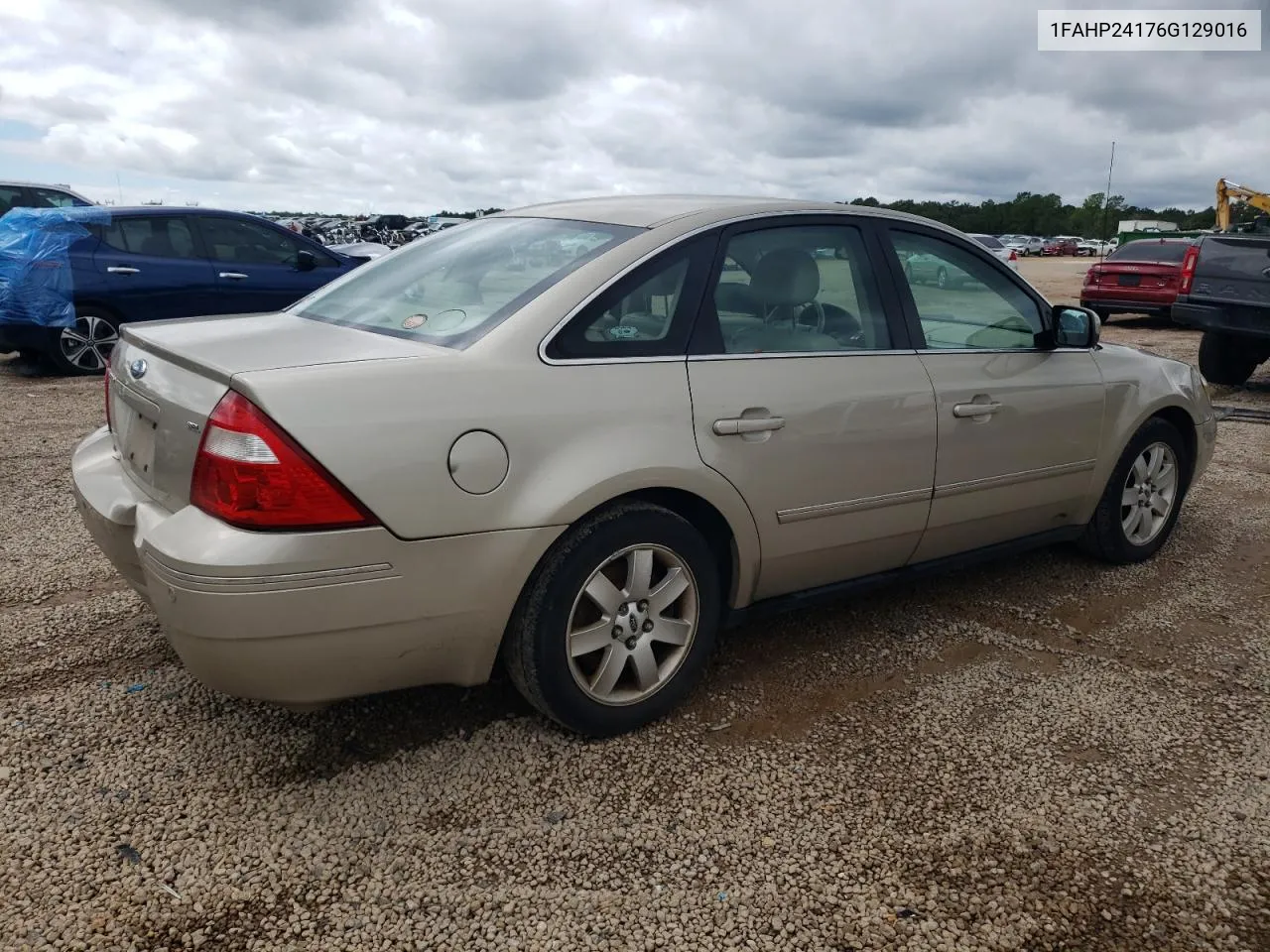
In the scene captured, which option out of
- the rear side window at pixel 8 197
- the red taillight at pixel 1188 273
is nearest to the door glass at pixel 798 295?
the red taillight at pixel 1188 273

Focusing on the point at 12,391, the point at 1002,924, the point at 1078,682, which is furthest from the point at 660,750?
the point at 12,391

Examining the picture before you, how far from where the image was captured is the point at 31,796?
98.3 inches

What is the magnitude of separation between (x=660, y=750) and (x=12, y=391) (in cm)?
772

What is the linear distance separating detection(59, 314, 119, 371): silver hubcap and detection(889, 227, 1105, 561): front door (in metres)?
7.76

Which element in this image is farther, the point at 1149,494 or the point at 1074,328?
the point at 1149,494

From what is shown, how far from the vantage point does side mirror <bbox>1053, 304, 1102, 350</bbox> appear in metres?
3.82

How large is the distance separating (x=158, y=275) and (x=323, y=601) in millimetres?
7739

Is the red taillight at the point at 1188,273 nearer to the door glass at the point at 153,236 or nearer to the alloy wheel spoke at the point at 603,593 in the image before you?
the alloy wheel spoke at the point at 603,593

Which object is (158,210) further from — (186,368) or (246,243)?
(186,368)

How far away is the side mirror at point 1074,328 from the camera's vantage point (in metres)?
3.82

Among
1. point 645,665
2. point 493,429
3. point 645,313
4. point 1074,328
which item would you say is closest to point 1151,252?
point 1074,328

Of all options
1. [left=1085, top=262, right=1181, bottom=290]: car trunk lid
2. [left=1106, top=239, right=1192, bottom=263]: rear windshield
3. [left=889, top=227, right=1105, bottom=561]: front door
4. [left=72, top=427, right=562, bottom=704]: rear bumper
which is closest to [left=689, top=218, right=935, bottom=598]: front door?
[left=889, top=227, right=1105, bottom=561]: front door

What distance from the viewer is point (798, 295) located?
10.4 feet

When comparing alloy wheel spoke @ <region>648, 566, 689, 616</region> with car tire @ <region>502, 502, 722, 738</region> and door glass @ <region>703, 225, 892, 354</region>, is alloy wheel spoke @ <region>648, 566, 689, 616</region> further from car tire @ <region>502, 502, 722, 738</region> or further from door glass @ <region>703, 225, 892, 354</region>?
door glass @ <region>703, 225, 892, 354</region>
